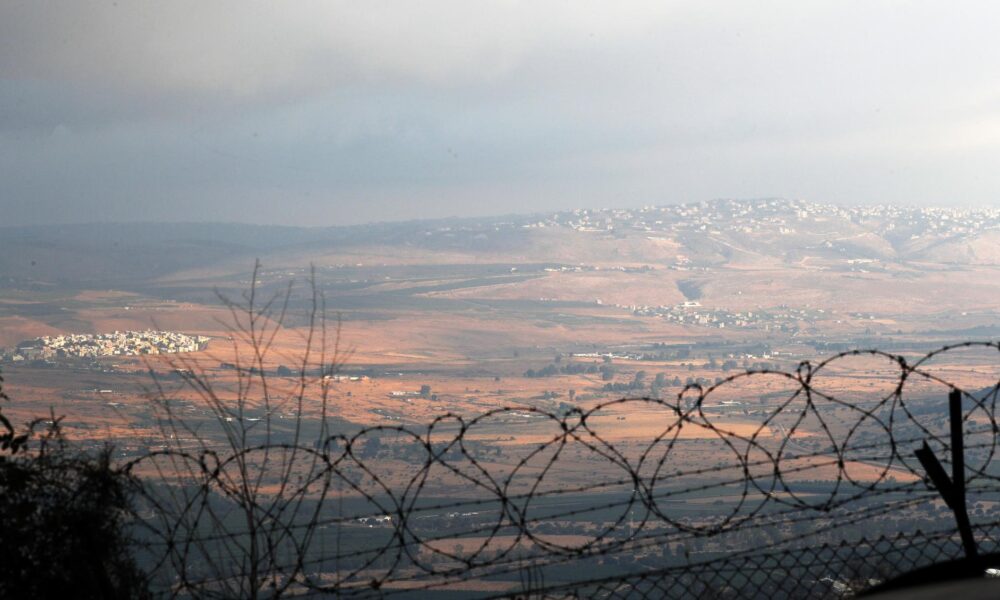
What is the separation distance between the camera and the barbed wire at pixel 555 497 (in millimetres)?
5656

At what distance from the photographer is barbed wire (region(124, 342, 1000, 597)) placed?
5.66 metres

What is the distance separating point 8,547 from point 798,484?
83.3 feet

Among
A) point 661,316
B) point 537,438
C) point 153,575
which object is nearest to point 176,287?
point 661,316

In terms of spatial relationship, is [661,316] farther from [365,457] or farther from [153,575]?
[153,575]

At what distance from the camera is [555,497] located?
32875mm

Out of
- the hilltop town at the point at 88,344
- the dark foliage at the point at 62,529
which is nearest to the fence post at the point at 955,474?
the dark foliage at the point at 62,529

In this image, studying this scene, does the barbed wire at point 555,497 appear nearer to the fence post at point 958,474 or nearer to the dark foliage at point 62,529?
the fence post at point 958,474

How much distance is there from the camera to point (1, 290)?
180 m

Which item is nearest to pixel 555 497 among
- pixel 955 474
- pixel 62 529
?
pixel 955 474

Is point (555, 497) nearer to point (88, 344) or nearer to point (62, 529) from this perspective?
point (62, 529)

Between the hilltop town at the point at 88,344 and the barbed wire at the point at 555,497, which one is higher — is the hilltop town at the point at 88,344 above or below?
below

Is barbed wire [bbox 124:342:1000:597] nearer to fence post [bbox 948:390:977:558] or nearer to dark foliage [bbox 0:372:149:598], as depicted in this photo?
fence post [bbox 948:390:977:558]

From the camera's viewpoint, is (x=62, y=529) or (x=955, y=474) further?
(x=955, y=474)

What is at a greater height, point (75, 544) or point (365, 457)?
point (75, 544)
